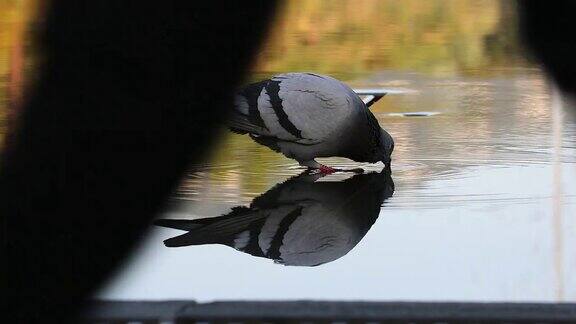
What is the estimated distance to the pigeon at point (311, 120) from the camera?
4.55 m

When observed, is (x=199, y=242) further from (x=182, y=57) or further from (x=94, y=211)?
(x=182, y=57)

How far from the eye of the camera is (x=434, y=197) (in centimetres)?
430

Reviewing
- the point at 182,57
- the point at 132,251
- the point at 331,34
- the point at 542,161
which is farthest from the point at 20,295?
the point at 331,34

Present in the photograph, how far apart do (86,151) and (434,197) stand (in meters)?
1.42

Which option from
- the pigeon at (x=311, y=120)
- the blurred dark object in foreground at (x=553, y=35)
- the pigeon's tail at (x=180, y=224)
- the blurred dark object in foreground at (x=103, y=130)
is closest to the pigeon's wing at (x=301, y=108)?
the pigeon at (x=311, y=120)

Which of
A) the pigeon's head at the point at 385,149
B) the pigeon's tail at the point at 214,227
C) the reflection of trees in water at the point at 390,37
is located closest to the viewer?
the pigeon's tail at the point at 214,227

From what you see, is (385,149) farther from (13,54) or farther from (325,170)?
(13,54)

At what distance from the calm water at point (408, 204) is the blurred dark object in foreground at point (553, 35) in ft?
0.40

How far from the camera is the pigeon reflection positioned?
3693 mm

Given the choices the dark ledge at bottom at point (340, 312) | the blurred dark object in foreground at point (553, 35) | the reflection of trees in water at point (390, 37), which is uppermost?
the dark ledge at bottom at point (340, 312)

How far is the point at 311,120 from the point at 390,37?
3.44m

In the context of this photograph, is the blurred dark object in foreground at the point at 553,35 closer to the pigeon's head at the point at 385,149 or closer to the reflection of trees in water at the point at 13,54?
the pigeon's head at the point at 385,149

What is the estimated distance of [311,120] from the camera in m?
4.55

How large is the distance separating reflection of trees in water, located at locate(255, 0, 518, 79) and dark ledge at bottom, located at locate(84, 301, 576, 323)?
415cm
